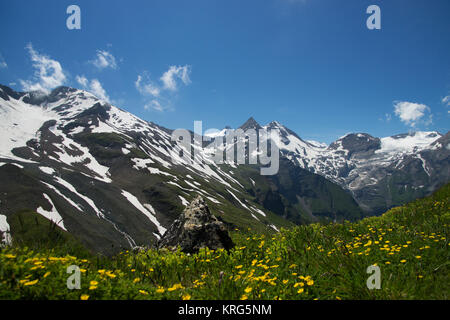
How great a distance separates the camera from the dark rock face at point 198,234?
30.6 ft

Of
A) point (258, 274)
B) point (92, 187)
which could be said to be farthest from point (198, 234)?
point (92, 187)

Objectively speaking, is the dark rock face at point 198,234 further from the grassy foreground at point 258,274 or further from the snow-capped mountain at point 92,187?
the snow-capped mountain at point 92,187

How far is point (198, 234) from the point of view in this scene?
9.59 metres

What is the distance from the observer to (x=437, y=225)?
7.47m
